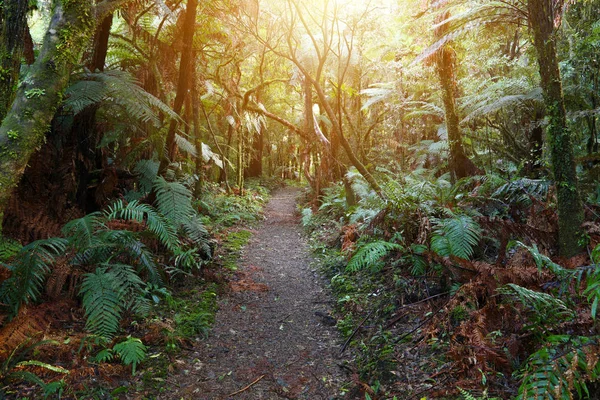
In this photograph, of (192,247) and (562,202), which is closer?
(562,202)

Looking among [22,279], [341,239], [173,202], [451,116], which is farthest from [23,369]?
[451,116]

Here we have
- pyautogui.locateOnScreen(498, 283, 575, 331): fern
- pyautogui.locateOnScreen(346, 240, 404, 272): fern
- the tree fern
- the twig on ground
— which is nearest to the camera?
pyautogui.locateOnScreen(498, 283, 575, 331): fern

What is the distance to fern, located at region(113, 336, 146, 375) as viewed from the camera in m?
2.67

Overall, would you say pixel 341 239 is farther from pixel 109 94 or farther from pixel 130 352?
pixel 130 352

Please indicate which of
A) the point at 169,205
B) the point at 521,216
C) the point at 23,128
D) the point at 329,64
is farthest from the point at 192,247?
the point at 329,64

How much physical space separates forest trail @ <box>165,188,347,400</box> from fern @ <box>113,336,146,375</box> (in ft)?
1.12

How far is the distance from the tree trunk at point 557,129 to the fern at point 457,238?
0.75m

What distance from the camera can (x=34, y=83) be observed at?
264cm

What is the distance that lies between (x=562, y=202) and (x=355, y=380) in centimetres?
227

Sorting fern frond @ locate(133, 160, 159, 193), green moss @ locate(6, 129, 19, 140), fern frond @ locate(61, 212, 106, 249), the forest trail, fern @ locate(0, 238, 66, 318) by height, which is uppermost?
green moss @ locate(6, 129, 19, 140)

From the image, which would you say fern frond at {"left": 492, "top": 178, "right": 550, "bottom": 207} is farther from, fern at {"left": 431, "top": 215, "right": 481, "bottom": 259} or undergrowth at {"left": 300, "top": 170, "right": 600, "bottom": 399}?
fern at {"left": 431, "top": 215, "right": 481, "bottom": 259}

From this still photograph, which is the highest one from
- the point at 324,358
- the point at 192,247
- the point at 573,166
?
the point at 573,166

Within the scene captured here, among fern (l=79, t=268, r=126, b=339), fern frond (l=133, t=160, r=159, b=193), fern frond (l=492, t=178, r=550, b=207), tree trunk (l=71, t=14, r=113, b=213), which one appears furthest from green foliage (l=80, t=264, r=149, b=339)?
fern frond (l=492, t=178, r=550, b=207)

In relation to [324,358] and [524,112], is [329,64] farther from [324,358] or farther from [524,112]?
[324,358]
